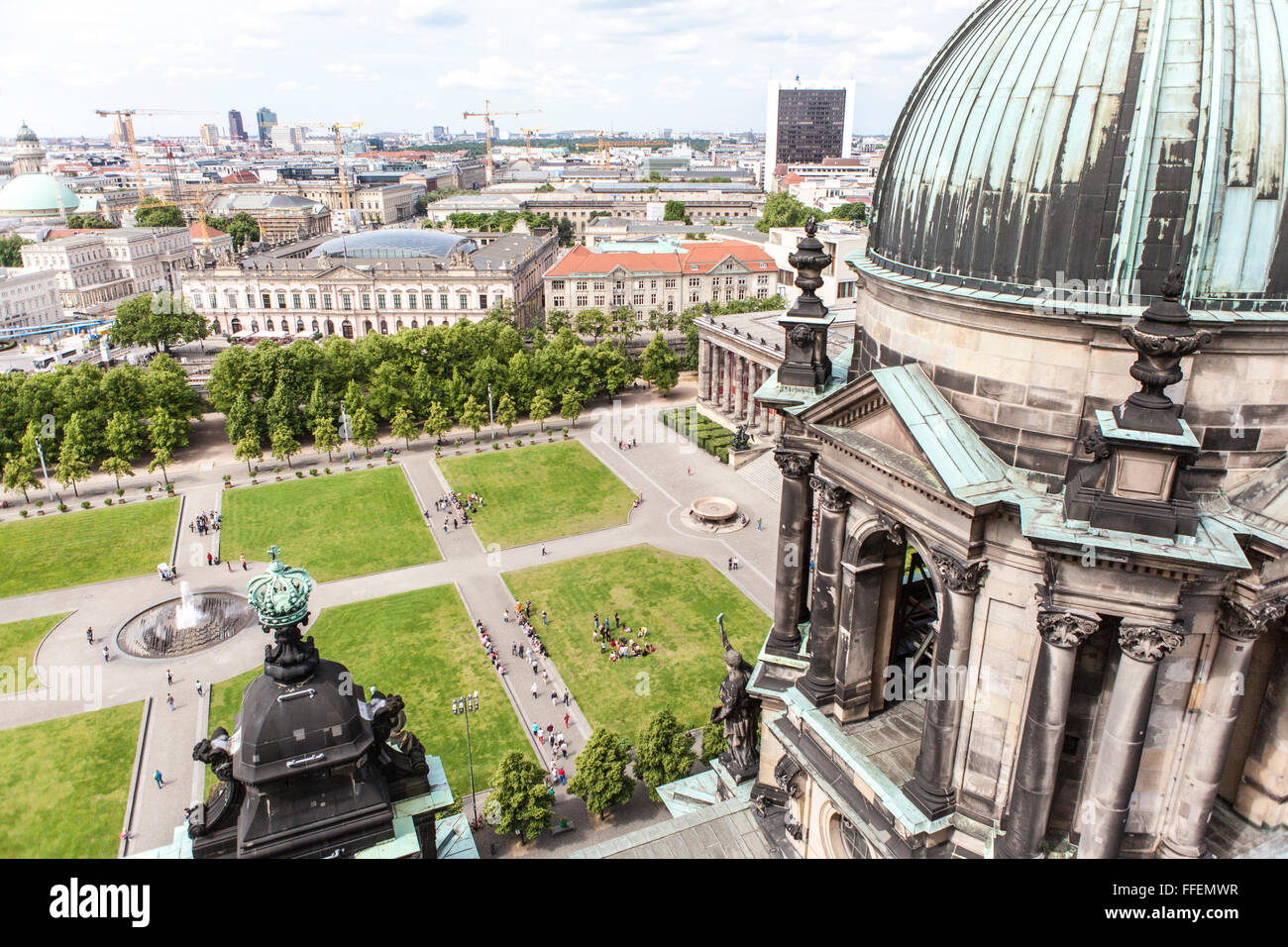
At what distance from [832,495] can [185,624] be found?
188 ft

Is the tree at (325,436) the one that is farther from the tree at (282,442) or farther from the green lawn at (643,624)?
the green lawn at (643,624)

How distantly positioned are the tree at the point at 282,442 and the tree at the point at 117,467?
14.8 meters

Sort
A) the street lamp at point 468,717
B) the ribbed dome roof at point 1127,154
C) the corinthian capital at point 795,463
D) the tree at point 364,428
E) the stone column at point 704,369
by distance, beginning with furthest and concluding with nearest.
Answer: the stone column at point 704,369 → the tree at point 364,428 → the street lamp at point 468,717 → the corinthian capital at point 795,463 → the ribbed dome roof at point 1127,154

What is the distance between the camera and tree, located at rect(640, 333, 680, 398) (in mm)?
120375

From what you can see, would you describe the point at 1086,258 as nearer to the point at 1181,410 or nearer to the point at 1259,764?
the point at 1181,410

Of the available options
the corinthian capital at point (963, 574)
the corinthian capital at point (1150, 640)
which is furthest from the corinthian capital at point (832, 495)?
the corinthian capital at point (1150, 640)

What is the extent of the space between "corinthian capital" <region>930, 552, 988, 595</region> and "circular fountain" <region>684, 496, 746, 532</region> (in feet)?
192

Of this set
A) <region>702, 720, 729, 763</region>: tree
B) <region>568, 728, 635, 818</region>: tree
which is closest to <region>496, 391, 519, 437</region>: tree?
<region>568, 728, 635, 818</region>: tree

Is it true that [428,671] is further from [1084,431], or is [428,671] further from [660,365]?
[660,365]

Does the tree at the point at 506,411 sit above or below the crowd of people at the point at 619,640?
above

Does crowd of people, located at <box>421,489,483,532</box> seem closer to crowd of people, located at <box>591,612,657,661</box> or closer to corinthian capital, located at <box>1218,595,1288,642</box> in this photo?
crowd of people, located at <box>591,612,657,661</box>

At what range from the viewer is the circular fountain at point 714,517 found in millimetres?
79812
